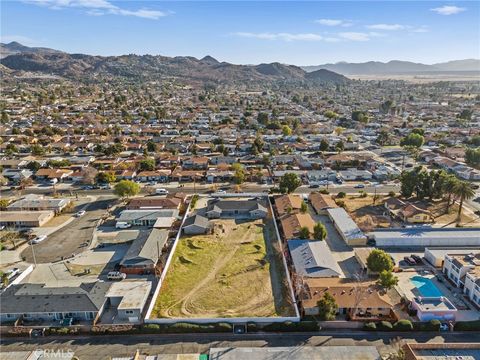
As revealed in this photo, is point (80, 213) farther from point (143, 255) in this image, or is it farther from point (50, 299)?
point (50, 299)

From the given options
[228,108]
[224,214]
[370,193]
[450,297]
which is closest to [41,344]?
[224,214]

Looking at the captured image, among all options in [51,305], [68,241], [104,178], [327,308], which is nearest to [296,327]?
[327,308]

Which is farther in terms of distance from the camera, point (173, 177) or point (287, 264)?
point (173, 177)

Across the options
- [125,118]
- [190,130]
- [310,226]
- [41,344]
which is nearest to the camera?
[41,344]

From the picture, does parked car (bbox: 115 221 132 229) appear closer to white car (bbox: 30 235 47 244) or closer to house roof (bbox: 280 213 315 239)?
white car (bbox: 30 235 47 244)

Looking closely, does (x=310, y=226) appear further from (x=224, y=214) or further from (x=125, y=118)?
(x=125, y=118)

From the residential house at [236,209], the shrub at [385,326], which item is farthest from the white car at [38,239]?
the shrub at [385,326]

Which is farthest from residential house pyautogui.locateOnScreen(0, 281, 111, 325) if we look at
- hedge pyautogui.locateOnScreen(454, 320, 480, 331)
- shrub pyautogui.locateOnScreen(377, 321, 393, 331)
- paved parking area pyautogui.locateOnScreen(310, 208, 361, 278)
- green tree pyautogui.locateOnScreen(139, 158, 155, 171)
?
green tree pyautogui.locateOnScreen(139, 158, 155, 171)
